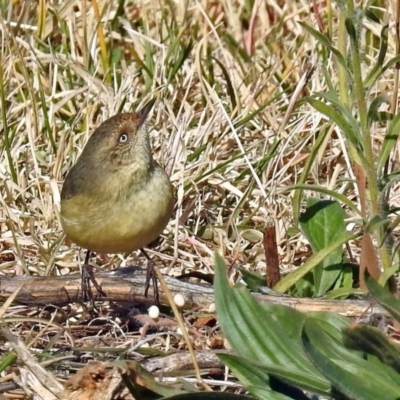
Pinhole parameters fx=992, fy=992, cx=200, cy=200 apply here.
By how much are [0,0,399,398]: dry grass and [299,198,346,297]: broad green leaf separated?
0.23 meters

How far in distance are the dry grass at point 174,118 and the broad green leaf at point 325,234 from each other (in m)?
0.23

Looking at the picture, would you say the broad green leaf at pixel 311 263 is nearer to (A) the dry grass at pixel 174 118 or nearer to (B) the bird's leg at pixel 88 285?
(A) the dry grass at pixel 174 118

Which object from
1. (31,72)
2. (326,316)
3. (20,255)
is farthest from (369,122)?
(31,72)

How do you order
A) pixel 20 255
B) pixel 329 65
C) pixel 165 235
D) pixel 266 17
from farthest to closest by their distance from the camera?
pixel 266 17 < pixel 329 65 < pixel 165 235 < pixel 20 255

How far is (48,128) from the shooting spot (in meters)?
4.48

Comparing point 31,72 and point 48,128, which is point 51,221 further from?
point 31,72

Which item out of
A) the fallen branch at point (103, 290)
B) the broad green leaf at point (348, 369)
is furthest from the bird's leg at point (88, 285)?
the broad green leaf at point (348, 369)

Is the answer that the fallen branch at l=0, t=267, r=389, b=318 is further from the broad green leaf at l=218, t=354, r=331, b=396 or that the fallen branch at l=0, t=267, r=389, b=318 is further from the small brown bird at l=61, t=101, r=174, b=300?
the broad green leaf at l=218, t=354, r=331, b=396

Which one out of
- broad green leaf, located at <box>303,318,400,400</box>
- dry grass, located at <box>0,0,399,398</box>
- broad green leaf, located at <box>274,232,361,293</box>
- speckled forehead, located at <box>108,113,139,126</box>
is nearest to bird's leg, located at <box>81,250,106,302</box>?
dry grass, located at <box>0,0,399,398</box>

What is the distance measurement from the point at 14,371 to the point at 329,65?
7.74 feet

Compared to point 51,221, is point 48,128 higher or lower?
higher

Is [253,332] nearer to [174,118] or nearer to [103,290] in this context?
[103,290]

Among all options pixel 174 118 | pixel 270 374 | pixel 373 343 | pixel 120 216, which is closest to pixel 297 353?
pixel 270 374

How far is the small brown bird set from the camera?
367 cm
